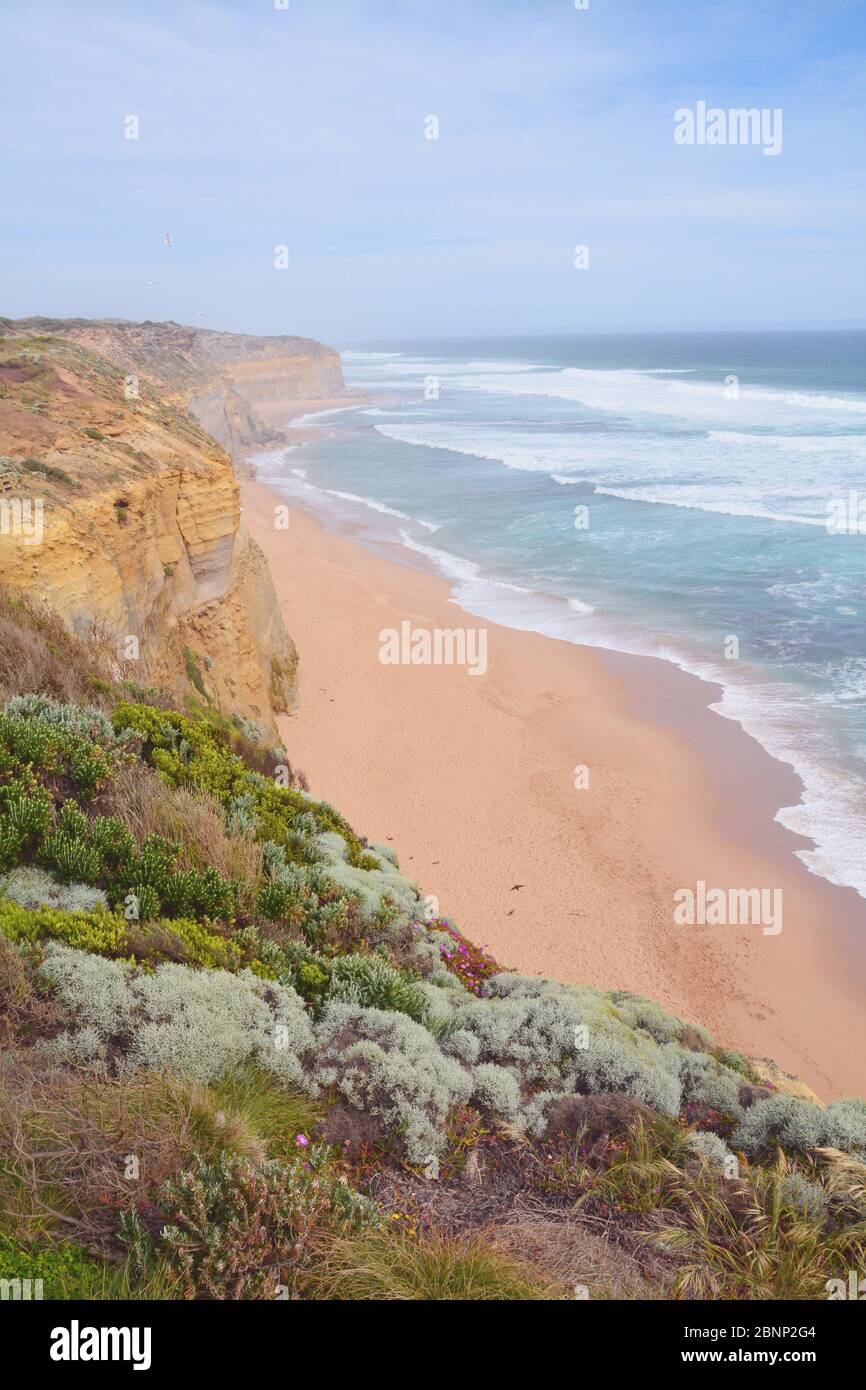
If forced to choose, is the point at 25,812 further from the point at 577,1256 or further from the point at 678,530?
the point at 678,530

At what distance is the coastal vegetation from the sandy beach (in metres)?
3.76

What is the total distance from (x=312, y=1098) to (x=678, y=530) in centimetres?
3245

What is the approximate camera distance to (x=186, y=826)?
637 cm

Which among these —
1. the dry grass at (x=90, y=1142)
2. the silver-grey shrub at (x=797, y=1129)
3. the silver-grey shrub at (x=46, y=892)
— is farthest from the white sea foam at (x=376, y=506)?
the dry grass at (x=90, y=1142)

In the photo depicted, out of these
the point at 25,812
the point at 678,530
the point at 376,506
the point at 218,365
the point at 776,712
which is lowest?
the point at 776,712

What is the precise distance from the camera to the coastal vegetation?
3.44 meters

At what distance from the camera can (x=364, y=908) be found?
22.1ft

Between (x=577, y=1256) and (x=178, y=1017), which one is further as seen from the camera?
(x=178, y=1017)

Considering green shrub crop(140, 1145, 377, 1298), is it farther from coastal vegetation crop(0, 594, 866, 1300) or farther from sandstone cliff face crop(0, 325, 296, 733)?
sandstone cliff face crop(0, 325, 296, 733)

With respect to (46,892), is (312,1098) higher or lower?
lower

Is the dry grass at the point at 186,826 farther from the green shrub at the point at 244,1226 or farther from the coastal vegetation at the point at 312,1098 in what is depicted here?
the green shrub at the point at 244,1226

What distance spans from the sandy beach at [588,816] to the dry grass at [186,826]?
566 centimetres

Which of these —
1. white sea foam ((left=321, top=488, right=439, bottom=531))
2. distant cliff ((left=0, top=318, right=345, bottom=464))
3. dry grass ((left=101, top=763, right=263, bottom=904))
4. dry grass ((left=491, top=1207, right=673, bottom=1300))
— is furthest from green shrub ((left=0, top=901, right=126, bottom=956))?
white sea foam ((left=321, top=488, right=439, bottom=531))

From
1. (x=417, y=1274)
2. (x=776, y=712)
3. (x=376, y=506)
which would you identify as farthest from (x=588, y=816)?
(x=376, y=506)
